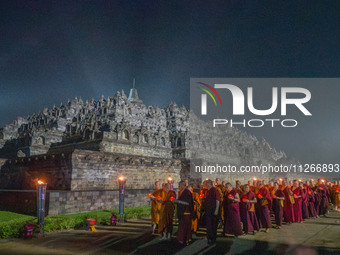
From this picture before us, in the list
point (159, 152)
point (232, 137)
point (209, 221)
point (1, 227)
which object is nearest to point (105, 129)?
point (159, 152)

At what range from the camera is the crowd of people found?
8.62 metres

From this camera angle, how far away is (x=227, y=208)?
393 inches

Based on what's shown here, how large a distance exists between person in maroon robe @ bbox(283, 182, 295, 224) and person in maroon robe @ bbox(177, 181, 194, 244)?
20.9ft

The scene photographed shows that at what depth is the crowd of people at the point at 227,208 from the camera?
340 inches

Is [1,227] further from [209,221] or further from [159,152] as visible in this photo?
[159,152]

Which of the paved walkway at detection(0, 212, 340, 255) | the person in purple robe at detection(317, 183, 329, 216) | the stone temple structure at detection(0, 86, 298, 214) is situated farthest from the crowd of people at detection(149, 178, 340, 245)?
the stone temple structure at detection(0, 86, 298, 214)

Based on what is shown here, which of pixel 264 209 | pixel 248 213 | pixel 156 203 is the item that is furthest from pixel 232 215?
pixel 156 203

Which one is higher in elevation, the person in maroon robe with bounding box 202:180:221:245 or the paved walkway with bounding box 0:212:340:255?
the person in maroon robe with bounding box 202:180:221:245

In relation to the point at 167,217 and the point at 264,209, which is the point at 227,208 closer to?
the point at 264,209

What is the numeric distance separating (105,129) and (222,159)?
2599 centimetres

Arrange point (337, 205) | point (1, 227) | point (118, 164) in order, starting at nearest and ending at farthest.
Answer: point (1, 227) → point (337, 205) → point (118, 164)

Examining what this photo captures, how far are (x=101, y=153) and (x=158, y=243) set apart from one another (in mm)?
12392

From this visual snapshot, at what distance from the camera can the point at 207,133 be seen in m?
58.6

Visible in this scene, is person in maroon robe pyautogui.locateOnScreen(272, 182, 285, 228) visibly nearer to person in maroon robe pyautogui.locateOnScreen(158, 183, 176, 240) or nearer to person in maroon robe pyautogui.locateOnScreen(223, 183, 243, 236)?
person in maroon robe pyautogui.locateOnScreen(223, 183, 243, 236)
